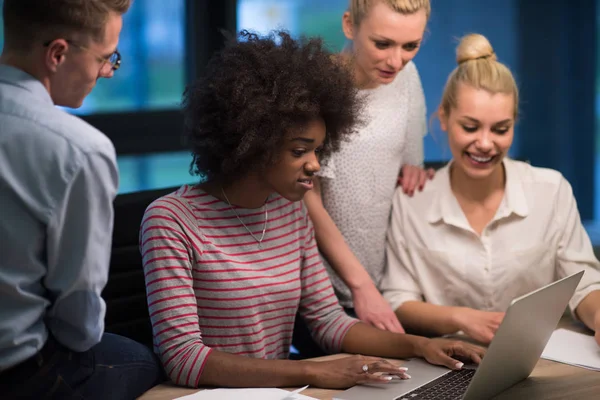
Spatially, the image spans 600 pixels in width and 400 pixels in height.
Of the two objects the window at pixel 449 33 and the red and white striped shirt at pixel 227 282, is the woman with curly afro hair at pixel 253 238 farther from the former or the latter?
the window at pixel 449 33

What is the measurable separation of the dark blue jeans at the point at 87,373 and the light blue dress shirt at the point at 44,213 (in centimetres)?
3

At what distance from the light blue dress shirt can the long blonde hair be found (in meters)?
1.10

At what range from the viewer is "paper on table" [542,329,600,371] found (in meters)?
1.76

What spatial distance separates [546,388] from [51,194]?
0.99 metres

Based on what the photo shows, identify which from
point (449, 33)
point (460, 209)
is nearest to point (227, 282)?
point (460, 209)

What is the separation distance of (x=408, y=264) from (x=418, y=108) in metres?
0.48

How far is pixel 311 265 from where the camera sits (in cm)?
195

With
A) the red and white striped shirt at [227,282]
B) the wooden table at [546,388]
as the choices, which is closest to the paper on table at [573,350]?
the wooden table at [546,388]

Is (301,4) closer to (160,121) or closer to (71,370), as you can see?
(160,121)

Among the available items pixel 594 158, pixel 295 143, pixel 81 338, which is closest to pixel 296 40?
pixel 295 143

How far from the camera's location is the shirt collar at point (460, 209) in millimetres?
2193

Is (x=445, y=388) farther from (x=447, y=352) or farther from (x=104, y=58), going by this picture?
(x=104, y=58)

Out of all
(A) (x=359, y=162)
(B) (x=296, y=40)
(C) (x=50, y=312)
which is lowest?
(C) (x=50, y=312)

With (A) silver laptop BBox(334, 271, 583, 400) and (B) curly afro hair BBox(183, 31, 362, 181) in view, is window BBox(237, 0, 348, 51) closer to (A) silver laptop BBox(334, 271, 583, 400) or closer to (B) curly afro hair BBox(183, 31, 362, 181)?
(B) curly afro hair BBox(183, 31, 362, 181)
